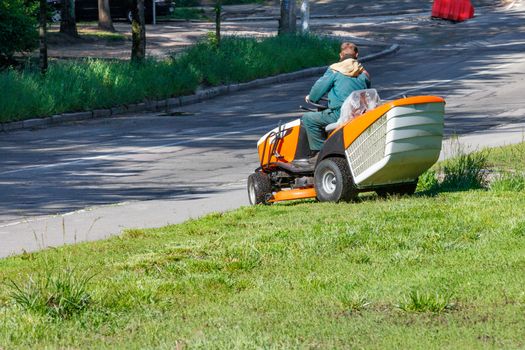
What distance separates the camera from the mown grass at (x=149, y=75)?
2377 centimetres

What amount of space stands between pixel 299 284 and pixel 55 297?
1598 mm

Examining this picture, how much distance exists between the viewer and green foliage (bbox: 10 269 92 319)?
6.67m

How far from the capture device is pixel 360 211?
11.1m

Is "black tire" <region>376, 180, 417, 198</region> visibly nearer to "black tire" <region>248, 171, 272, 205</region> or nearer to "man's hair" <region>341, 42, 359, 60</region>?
"black tire" <region>248, 171, 272, 205</region>

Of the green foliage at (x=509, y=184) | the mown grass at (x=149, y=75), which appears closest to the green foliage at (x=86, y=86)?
the mown grass at (x=149, y=75)

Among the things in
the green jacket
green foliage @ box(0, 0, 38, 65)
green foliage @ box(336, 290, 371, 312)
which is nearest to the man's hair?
the green jacket

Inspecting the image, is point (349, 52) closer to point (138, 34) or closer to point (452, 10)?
point (138, 34)

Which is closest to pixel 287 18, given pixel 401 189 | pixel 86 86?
pixel 86 86

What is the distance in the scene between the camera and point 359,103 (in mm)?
12109

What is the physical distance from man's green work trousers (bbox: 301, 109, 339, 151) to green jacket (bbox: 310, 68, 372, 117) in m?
0.07

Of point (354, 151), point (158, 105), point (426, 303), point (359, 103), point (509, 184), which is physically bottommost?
point (158, 105)

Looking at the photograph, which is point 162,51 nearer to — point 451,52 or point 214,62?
point 214,62

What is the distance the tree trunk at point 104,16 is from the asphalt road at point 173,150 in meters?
11.0

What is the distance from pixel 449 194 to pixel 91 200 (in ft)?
15.2
